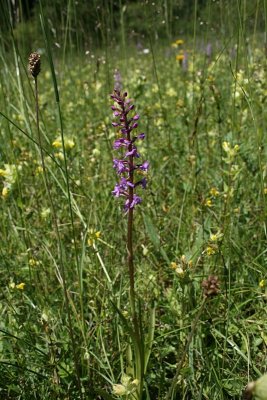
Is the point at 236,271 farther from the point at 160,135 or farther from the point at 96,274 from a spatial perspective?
the point at 160,135

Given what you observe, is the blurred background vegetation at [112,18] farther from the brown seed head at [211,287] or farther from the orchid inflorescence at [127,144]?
the brown seed head at [211,287]

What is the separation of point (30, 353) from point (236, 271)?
2.05 ft

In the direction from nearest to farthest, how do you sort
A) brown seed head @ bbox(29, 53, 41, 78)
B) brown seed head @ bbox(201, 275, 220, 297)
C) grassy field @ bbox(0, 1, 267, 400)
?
brown seed head @ bbox(201, 275, 220, 297), brown seed head @ bbox(29, 53, 41, 78), grassy field @ bbox(0, 1, 267, 400)

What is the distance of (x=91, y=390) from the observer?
108 cm

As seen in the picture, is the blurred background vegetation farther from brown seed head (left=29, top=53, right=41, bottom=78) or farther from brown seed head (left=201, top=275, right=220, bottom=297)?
brown seed head (left=201, top=275, right=220, bottom=297)

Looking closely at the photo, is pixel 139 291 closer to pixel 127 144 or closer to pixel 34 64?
pixel 127 144

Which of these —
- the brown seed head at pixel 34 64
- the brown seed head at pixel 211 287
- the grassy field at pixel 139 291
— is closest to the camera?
the brown seed head at pixel 211 287

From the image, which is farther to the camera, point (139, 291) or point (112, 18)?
point (112, 18)

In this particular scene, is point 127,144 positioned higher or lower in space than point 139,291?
higher

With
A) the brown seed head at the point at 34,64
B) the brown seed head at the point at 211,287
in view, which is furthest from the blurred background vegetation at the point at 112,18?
the brown seed head at the point at 211,287

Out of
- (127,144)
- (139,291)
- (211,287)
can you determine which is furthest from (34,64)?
(139,291)

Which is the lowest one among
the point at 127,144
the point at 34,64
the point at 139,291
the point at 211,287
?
the point at 139,291

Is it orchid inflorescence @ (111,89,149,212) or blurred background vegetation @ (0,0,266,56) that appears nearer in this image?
orchid inflorescence @ (111,89,149,212)

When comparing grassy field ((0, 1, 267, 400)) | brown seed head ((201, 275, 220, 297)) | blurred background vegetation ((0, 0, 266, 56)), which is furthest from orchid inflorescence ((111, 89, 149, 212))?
blurred background vegetation ((0, 0, 266, 56))
